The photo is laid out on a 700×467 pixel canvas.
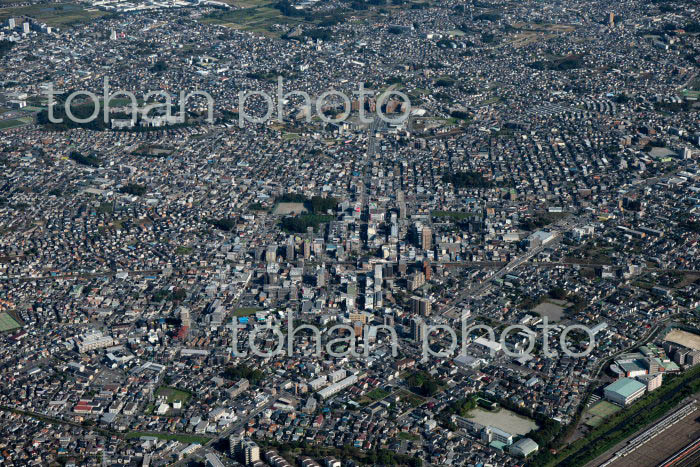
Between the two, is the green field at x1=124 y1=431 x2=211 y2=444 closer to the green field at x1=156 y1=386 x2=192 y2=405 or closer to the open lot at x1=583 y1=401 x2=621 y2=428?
the green field at x1=156 y1=386 x2=192 y2=405

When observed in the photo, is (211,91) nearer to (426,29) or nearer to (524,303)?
(426,29)

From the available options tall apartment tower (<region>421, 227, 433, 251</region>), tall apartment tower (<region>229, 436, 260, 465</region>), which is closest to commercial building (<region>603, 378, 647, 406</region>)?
tall apartment tower (<region>229, 436, 260, 465</region>)

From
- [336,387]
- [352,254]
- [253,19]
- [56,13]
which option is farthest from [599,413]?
[56,13]

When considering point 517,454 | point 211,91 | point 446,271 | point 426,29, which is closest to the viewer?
point 517,454

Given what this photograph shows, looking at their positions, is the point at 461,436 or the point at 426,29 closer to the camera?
the point at 461,436

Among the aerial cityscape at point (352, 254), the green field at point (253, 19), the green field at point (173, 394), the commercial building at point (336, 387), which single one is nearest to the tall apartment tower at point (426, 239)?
the aerial cityscape at point (352, 254)

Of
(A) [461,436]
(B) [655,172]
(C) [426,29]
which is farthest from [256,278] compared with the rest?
(C) [426,29]
